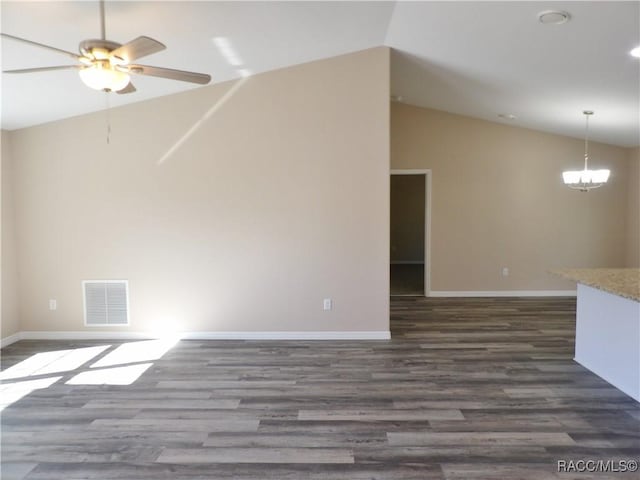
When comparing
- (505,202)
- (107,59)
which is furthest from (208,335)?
(505,202)

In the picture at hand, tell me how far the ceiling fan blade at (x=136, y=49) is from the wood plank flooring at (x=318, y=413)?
2.29 metres

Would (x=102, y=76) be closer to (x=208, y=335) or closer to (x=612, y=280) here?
(x=208, y=335)

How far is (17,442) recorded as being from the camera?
102 inches

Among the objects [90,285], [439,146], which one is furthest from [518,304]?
[90,285]

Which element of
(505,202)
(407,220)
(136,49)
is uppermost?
(136,49)


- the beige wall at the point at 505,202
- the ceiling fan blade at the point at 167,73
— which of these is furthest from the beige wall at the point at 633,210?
the ceiling fan blade at the point at 167,73

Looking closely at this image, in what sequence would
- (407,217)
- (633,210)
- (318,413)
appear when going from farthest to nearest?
(407,217)
(633,210)
(318,413)

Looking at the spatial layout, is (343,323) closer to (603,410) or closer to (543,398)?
(543,398)

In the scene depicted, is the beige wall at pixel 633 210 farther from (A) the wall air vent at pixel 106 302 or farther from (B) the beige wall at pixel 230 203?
(A) the wall air vent at pixel 106 302

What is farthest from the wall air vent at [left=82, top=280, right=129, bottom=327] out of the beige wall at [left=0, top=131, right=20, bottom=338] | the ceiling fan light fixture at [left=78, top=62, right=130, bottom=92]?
the ceiling fan light fixture at [left=78, top=62, right=130, bottom=92]

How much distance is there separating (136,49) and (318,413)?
2534mm

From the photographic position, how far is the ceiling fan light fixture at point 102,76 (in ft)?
7.58

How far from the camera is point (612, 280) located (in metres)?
3.26

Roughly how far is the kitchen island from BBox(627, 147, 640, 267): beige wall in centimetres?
333
